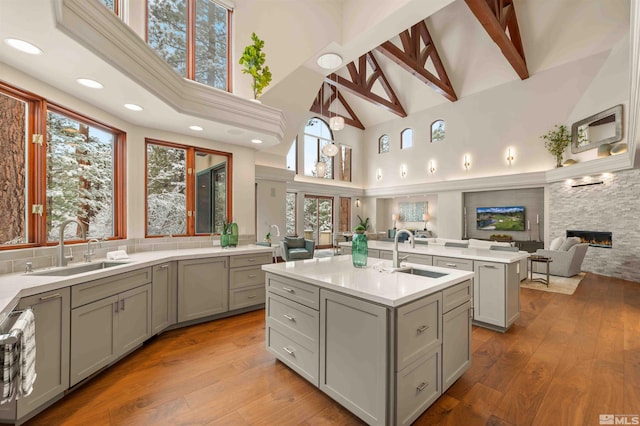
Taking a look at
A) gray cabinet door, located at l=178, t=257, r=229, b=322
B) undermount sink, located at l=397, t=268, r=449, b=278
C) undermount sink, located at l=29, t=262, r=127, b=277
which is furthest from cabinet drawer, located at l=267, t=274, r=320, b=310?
undermount sink, located at l=29, t=262, r=127, b=277

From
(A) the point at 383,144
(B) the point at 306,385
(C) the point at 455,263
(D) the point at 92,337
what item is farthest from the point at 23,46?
(A) the point at 383,144

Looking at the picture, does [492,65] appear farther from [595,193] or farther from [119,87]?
[119,87]

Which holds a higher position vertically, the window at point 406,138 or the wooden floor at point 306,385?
the window at point 406,138

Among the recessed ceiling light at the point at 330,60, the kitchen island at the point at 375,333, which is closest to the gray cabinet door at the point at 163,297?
the kitchen island at the point at 375,333

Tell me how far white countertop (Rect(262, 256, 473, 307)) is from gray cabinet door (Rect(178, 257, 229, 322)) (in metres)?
1.30

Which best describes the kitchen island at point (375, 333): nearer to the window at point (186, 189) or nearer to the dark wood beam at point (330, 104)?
the window at point (186, 189)

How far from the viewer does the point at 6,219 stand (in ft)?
7.34

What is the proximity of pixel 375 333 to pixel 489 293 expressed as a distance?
7.63 ft

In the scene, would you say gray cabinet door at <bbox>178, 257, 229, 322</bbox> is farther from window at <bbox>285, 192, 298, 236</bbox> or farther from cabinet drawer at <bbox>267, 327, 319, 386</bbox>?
window at <bbox>285, 192, 298, 236</bbox>

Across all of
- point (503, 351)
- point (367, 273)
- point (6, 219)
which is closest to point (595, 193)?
point (503, 351)

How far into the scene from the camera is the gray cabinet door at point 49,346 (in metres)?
1.78

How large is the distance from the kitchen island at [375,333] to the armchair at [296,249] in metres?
3.87

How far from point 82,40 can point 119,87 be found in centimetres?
69

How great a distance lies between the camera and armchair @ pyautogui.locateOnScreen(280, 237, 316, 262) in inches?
249
